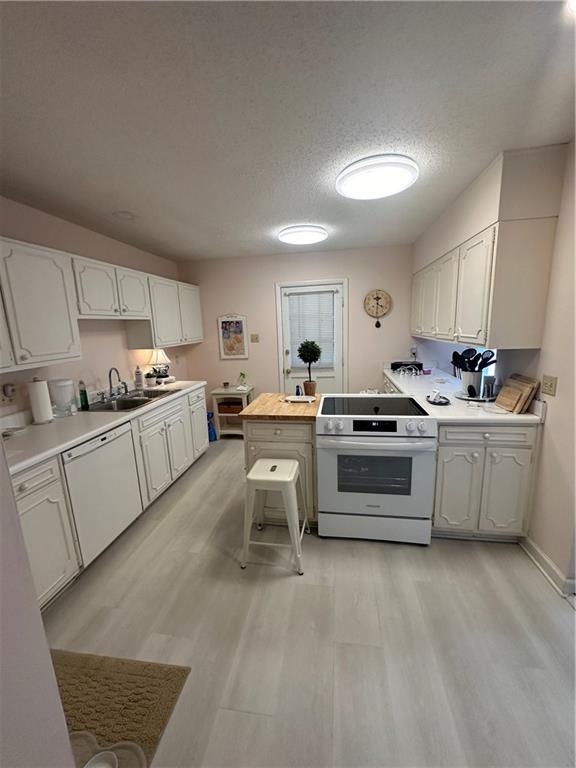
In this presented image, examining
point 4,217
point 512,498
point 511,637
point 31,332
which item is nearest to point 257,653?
point 511,637

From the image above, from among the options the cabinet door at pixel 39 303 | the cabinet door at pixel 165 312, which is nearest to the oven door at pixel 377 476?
the cabinet door at pixel 39 303

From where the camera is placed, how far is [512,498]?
2080 mm

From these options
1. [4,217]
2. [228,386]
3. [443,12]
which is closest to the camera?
[443,12]

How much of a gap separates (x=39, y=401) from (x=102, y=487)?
789mm

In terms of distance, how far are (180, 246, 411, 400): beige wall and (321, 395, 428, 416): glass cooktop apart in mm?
1776

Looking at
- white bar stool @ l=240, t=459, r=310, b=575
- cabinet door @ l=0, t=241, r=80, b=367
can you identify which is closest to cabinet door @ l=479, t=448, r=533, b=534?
white bar stool @ l=240, t=459, r=310, b=575

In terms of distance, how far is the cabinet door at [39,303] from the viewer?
1857 millimetres

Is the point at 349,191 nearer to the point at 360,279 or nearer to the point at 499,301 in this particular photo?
the point at 499,301

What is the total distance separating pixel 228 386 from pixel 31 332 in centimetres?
272

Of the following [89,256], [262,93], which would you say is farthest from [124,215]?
[262,93]

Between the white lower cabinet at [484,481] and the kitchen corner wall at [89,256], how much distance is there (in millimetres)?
3028

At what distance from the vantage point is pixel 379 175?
1812 mm

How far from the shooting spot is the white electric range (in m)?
2.06

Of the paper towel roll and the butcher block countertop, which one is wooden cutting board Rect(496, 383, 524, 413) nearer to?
the butcher block countertop
